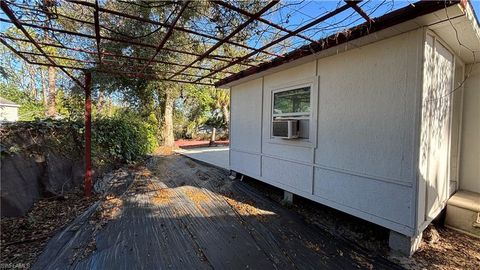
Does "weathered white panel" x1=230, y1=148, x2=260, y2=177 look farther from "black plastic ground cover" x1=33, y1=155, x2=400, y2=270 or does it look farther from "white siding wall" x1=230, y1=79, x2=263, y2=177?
"black plastic ground cover" x1=33, y1=155, x2=400, y2=270

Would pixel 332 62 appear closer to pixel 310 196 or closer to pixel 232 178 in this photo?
pixel 310 196

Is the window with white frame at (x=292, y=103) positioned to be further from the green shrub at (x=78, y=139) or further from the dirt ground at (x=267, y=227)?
the green shrub at (x=78, y=139)

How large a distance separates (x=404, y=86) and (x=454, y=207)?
83.9 inches

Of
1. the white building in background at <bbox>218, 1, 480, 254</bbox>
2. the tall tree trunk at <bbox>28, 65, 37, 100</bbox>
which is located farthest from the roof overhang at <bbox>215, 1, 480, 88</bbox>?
the tall tree trunk at <bbox>28, 65, 37, 100</bbox>

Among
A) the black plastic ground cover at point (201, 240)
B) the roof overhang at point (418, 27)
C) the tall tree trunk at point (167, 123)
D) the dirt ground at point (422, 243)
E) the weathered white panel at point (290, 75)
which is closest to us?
the roof overhang at point (418, 27)

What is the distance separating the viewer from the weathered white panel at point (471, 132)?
379cm

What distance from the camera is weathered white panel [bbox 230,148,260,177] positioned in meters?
5.27

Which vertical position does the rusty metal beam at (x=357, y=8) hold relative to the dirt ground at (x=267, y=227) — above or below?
above

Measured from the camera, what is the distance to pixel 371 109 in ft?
9.84

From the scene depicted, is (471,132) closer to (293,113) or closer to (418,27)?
(418,27)

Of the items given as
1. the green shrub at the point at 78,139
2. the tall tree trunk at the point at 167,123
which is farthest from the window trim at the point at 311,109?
the tall tree trunk at the point at 167,123

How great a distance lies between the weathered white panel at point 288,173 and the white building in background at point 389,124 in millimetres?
19

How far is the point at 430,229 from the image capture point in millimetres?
3238

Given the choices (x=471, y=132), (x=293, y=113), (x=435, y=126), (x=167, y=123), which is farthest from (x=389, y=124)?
(x=167, y=123)
